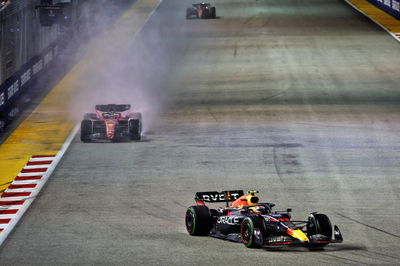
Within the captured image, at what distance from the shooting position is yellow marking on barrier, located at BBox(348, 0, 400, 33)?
6560 centimetres

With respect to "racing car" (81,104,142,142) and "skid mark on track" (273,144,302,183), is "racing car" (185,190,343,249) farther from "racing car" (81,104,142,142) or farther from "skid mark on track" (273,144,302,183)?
"racing car" (81,104,142,142)

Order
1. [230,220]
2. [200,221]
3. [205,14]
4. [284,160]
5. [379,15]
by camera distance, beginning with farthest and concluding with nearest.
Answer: [205,14]
[379,15]
[284,160]
[200,221]
[230,220]

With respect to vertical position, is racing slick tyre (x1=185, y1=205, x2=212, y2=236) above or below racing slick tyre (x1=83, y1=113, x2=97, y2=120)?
below

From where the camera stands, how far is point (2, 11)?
1533 inches

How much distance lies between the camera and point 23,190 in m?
29.4

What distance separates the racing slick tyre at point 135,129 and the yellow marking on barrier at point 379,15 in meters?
32.3

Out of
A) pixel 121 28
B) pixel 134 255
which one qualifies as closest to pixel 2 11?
pixel 134 255

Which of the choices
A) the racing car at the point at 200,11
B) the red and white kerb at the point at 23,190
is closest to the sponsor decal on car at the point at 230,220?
the red and white kerb at the point at 23,190

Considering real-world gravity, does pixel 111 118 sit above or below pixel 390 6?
below

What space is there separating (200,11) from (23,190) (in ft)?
145

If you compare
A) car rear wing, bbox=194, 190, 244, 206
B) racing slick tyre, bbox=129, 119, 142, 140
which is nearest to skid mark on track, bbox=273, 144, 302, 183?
racing slick tyre, bbox=129, 119, 142, 140

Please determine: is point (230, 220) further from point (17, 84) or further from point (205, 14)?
point (205, 14)

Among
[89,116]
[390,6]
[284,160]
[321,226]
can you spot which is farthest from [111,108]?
[390,6]

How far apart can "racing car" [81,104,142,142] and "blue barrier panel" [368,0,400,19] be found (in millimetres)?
35739
